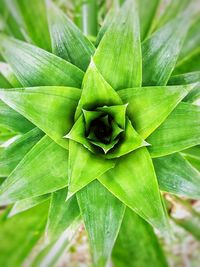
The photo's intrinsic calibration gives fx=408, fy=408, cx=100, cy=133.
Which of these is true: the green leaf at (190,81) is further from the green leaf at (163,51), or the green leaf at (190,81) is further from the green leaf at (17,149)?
the green leaf at (17,149)

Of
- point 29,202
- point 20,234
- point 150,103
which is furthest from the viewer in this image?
point 20,234

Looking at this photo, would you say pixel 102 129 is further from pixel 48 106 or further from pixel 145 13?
pixel 145 13

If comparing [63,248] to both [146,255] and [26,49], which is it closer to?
[146,255]

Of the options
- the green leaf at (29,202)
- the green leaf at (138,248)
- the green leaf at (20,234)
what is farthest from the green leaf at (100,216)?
the green leaf at (20,234)

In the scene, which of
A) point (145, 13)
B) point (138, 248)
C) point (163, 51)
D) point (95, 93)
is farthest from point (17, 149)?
point (145, 13)

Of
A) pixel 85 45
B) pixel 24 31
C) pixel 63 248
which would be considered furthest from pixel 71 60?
pixel 63 248

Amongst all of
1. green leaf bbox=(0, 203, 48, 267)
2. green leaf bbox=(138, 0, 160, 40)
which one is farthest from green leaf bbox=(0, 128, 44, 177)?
green leaf bbox=(138, 0, 160, 40)
